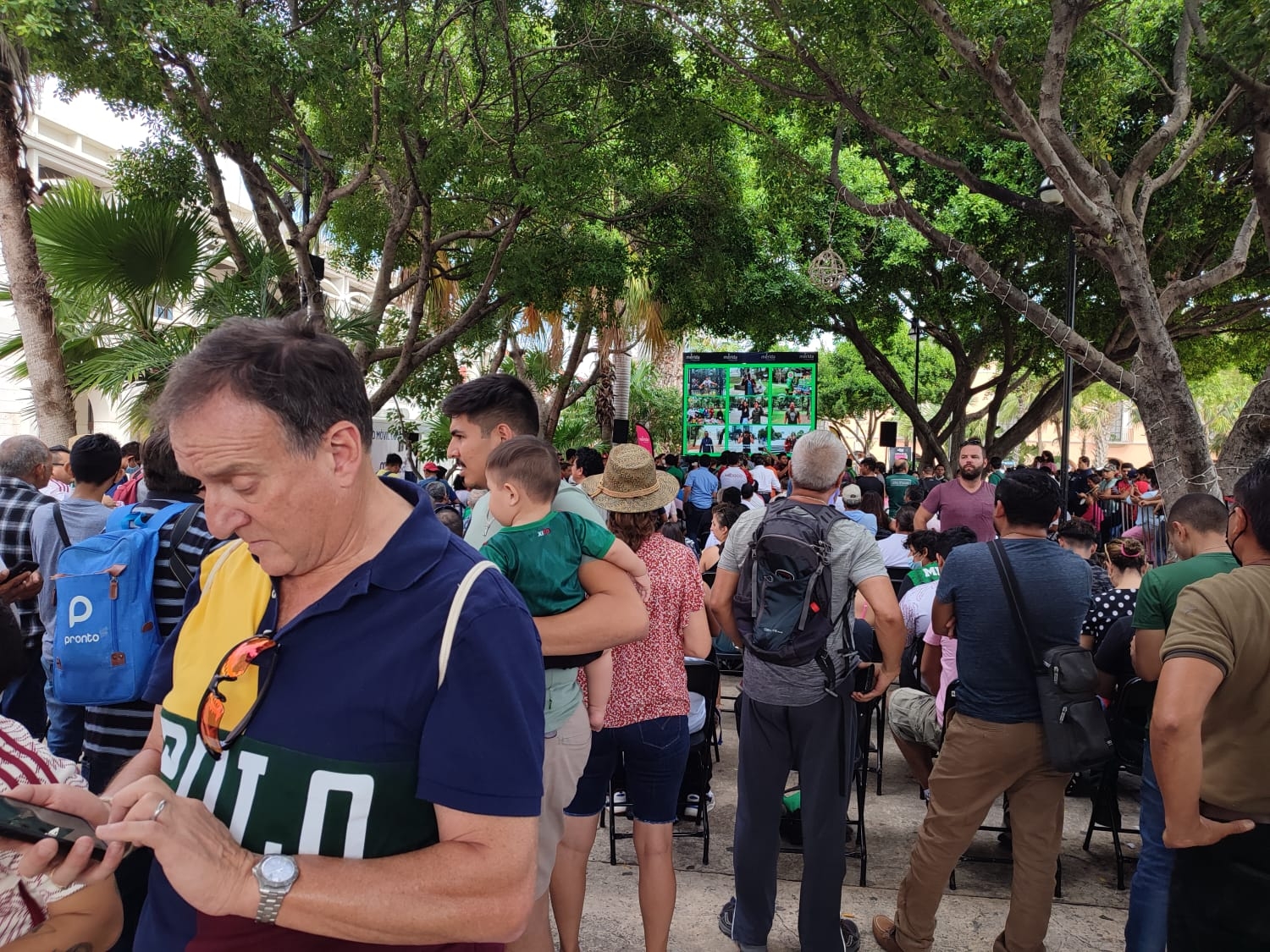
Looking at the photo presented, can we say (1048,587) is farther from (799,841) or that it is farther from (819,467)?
(799,841)

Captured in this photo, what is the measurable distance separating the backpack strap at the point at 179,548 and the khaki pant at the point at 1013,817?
276cm

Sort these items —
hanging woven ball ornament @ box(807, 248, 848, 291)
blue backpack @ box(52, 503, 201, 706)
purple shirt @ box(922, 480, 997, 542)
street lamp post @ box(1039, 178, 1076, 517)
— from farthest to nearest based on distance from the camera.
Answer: hanging woven ball ornament @ box(807, 248, 848, 291)
street lamp post @ box(1039, 178, 1076, 517)
purple shirt @ box(922, 480, 997, 542)
blue backpack @ box(52, 503, 201, 706)

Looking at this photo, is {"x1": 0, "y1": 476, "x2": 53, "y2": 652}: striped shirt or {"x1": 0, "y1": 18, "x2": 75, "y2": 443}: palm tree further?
{"x1": 0, "y1": 18, "x2": 75, "y2": 443}: palm tree

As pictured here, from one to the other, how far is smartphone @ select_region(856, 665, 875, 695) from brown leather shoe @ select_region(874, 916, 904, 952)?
959 mm

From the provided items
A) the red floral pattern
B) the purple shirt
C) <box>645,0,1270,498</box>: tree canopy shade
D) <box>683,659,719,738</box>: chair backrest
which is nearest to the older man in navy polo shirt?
the red floral pattern

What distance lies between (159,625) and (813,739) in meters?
2.27

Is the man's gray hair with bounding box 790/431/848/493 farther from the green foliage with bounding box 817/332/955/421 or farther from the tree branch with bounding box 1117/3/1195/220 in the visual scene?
the green foliage with bounding box 817/332/955/421

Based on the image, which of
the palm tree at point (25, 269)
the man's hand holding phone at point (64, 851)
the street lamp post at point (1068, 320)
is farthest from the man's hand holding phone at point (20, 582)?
the street lamp post at point (1068, 320)

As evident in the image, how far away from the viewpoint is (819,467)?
3527 millimetres

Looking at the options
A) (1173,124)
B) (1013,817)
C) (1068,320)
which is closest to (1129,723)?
(1013,817)

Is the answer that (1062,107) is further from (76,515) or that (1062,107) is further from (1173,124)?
(76,515)

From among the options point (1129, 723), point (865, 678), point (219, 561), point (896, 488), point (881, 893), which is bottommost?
point (881, 893)

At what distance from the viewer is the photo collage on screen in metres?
16.0

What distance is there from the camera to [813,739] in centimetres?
343
